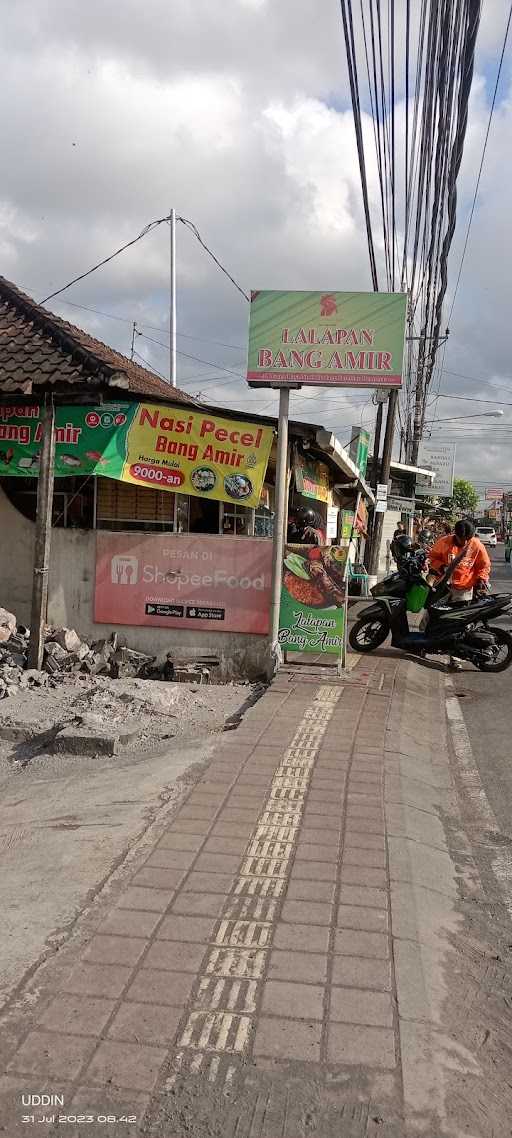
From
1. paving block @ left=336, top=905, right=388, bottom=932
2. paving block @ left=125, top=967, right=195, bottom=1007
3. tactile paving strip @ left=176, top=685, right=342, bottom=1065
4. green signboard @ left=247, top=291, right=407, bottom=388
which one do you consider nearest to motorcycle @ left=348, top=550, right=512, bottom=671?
green signboard @ left=247, top=291, right=407, bottom=388

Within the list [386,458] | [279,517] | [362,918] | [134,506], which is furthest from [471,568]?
[386,458]

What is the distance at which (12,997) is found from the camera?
2.89 m

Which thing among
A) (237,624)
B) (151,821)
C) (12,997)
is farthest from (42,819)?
(237,624)

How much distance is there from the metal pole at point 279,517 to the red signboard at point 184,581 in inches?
10.3

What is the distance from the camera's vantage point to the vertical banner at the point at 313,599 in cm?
859

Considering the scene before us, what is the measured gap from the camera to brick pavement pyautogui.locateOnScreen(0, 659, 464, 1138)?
2.39 m

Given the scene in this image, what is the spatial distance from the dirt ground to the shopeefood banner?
220 cm

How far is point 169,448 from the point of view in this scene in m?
8.92

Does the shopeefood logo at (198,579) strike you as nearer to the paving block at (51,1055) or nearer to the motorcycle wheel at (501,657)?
the motorcycle wheel at (501,657)

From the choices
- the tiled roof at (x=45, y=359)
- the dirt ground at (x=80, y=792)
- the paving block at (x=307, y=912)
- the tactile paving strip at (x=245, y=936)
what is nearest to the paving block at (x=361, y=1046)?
the tactile paving strip at (x=245, y=936)

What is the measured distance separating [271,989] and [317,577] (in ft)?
19.3

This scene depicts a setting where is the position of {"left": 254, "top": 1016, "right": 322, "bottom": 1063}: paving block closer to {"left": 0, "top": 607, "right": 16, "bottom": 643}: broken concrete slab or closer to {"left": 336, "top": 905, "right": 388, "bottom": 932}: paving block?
{"left": 336, "top": 905, "right": 388, "bottom": 932}: paving block

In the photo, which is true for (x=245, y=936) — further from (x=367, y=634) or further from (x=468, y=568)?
(x=468, y=568)

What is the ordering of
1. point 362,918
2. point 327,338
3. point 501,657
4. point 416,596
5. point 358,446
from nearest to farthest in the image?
point 362,918
point 327,338
point 501,657
point 416,596
point 358,446
